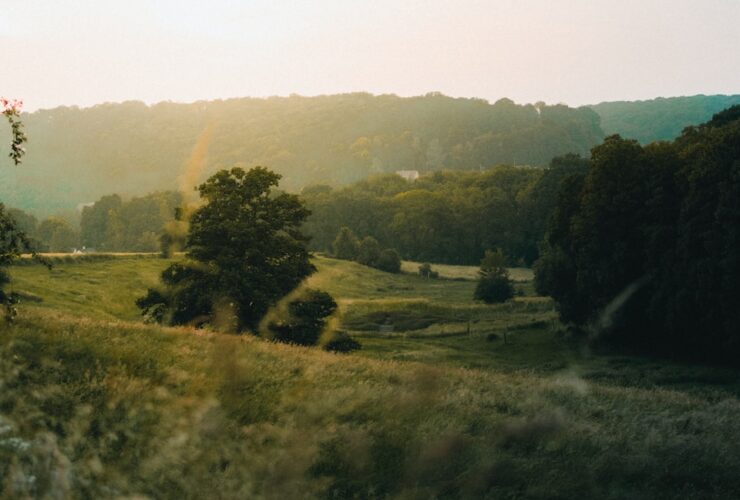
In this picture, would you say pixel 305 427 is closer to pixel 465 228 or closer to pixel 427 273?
pixel 427 273

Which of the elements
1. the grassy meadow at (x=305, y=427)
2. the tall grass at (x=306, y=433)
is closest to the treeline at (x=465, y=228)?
the grassy meadow at (x=305, y=427)

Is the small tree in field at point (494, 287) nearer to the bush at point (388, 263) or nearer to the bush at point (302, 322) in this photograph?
the bush at point (388, 263)

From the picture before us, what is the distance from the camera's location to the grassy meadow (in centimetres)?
1106

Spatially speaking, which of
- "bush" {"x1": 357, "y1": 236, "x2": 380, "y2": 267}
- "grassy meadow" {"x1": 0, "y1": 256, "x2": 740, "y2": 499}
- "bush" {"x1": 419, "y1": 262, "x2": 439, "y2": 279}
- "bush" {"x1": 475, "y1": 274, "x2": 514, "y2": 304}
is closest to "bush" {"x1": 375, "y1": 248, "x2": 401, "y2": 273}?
"bush" {"x1": 357, "y1": 236, "x2": 380, "y2": 267}

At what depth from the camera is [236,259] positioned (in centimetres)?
4228

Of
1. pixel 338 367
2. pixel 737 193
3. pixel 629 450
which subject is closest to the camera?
pixel 629 450

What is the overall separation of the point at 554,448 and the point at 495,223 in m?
170

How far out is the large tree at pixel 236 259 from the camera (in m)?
41.1

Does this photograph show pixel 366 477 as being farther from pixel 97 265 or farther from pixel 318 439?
pixel 97 265

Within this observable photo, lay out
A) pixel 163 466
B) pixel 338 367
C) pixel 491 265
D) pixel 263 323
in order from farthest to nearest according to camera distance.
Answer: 1. pixel 491 265
2. pixel 263 323
3. pixel 338 367
4. pixel 163 466

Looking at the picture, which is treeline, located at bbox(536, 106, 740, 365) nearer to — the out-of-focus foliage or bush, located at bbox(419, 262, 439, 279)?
the out-of-focus foliage

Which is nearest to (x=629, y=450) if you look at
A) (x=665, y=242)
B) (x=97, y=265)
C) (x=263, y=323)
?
(x=263, y=323)

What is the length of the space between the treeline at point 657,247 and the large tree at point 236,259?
25262 millimetres

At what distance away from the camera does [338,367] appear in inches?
687
